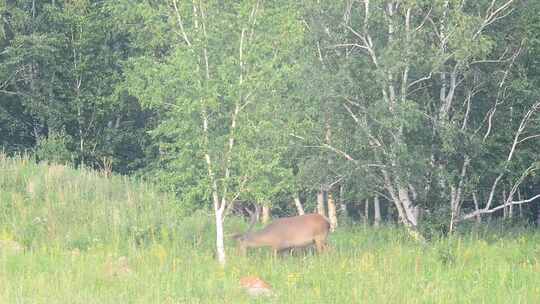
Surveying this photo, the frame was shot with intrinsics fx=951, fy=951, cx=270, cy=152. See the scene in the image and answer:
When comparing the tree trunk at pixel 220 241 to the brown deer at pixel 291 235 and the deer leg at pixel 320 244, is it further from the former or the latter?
the deer leg at pixel 320 244

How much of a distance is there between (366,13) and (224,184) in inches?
246

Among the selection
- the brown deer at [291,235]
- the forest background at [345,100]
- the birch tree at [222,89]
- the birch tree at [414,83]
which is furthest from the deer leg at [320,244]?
the birch tree at [414,83]

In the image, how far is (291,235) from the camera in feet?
56.7

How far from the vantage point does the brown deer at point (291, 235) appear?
17234 millimetres

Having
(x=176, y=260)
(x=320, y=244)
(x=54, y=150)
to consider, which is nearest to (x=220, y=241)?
(x=176, y=260)

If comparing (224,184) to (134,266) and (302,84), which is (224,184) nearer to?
(134,266)

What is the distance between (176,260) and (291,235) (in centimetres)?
222

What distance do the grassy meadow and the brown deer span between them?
0.86ft

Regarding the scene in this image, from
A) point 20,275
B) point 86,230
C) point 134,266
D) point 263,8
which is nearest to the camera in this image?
point 20,275

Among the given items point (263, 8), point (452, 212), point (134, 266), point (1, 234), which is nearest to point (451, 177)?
point (452, 212)

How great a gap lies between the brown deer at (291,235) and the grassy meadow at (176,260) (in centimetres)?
26

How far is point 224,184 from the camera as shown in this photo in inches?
651

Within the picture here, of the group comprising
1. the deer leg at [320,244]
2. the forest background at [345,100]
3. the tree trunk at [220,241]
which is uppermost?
the forest background at [345,100]

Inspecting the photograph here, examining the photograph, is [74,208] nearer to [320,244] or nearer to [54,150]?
[320,244]
